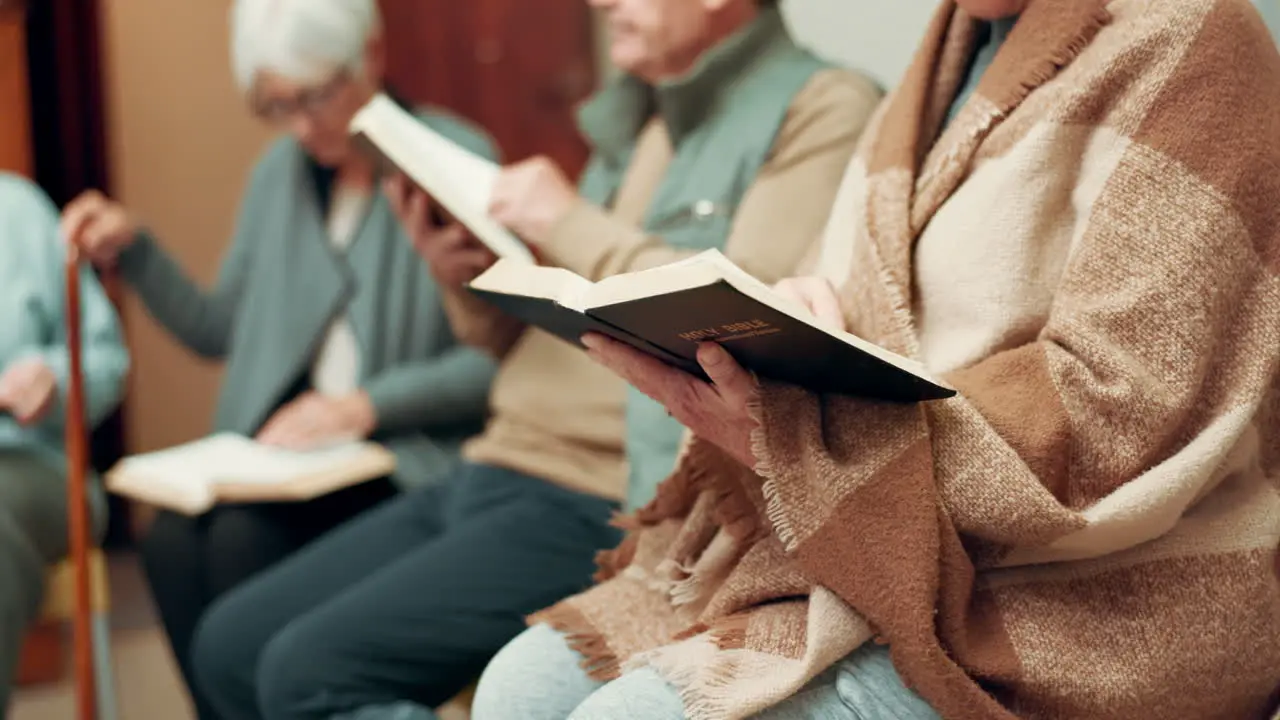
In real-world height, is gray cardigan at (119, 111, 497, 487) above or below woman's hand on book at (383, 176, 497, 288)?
below

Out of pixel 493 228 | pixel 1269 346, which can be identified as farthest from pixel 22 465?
pixel 1269 346

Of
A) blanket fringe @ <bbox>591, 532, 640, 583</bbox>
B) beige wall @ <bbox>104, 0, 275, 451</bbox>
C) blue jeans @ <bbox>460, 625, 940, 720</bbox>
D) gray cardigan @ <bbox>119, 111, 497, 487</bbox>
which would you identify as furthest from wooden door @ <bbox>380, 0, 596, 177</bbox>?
blue jeans @ <bbox>460, 625, 940, 720</bbox>

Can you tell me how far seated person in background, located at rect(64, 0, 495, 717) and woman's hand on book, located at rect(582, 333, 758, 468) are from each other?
2.82ft

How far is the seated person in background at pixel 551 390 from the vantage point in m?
1.29

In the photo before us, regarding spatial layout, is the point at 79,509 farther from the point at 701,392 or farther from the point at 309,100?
the point at 701,392

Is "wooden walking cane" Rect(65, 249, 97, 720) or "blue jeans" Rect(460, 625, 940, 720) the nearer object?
"blue jeans" Rect(460, 625, 940, 720)

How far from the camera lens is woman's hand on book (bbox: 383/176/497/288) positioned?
1.49 m

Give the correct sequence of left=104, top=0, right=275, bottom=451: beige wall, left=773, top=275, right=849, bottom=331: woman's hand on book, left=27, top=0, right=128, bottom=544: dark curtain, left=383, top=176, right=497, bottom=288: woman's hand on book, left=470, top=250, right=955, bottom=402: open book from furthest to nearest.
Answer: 1. left=104, top=0, right=275, bottom=451: beige wall
2. left=27, top=0, right=128, bottom=544: dark curtain
3. left=383, top=176, right=497, bottom=288: woman's hand on book
4. left=773, top=275, right=849, bottom=331: woman's hand on book
5. left=470, top=250, right=955, bottom=402: open book

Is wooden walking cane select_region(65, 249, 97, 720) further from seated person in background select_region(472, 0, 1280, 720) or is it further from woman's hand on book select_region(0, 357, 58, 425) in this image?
seated person in background select_region(472, 0, 1280, 720)

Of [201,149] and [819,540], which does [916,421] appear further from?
[201,149]

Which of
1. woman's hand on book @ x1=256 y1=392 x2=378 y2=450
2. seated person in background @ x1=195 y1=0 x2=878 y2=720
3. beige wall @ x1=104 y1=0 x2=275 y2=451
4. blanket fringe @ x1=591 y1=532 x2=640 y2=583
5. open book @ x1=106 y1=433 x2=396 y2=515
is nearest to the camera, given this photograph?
blanket fringe @ x1=591 y1=532 x2=640 y2=583

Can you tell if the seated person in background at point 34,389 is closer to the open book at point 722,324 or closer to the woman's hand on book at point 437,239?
the woman's hand on book at point 437,239

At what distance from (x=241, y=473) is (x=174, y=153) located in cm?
170

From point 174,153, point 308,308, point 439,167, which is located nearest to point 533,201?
point 439,167
